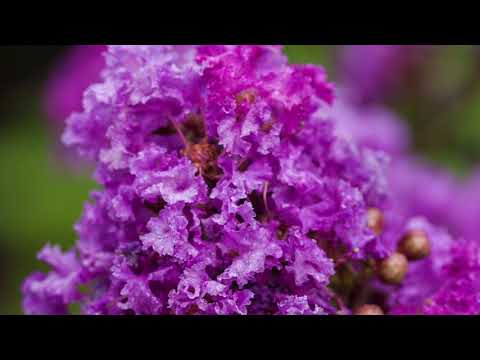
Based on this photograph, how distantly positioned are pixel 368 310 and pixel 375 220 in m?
0.20

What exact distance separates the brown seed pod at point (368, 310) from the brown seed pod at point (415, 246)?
166mm

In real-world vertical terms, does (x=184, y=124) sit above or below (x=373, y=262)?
above

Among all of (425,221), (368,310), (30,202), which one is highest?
(30,202)

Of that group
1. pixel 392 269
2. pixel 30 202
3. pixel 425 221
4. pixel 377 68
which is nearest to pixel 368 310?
pixel 392 269

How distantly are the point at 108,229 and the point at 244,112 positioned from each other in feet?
1.24

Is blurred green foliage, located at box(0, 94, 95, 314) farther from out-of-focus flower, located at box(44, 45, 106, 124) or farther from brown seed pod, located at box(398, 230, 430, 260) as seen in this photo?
brown seed pod, located at box(398, 230, 430, 260)

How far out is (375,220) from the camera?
180 cm

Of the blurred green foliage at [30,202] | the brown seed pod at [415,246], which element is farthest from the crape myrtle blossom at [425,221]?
the blurred green foliage at [30,202]

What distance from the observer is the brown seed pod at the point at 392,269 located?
177 cm

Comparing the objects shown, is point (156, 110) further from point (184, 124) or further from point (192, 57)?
point (192, 57)

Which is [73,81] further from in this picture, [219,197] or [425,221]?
[219,197]

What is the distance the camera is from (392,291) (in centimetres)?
184

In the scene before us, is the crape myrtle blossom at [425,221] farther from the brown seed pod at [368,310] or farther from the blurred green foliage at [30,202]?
the blurred green foliage at [30,202]
